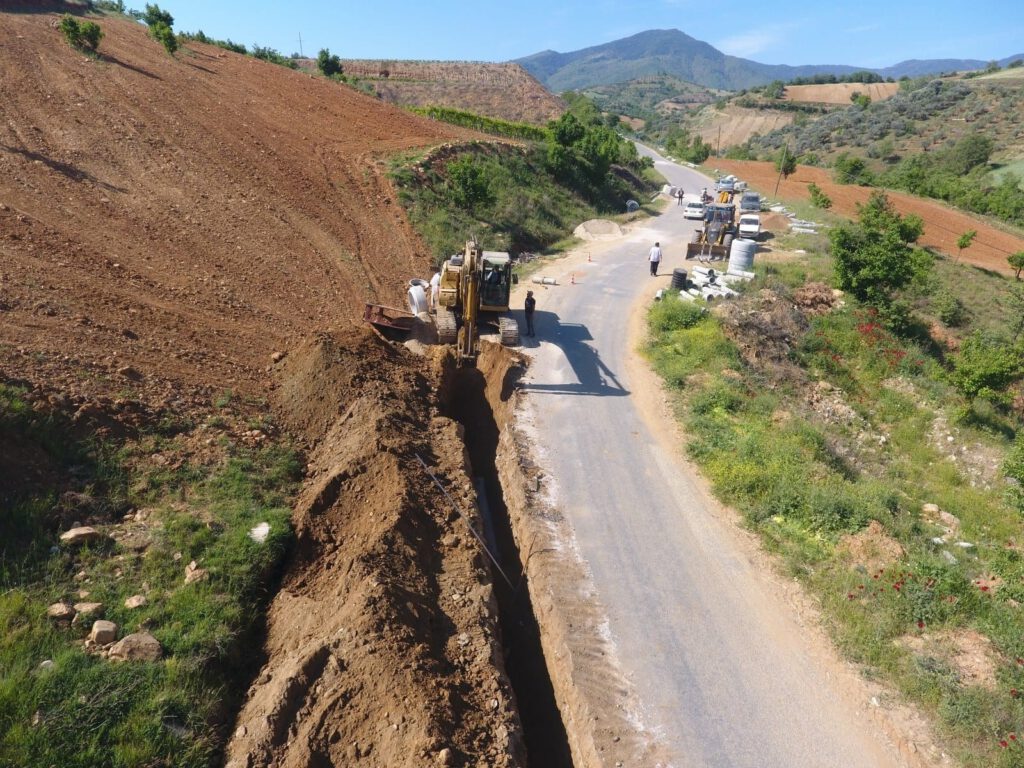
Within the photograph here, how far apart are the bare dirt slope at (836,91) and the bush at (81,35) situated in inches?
5205

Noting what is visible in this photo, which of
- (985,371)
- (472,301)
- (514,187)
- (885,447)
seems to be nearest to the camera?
(472,301)

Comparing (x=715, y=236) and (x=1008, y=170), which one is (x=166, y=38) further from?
(x=1008, y=170)

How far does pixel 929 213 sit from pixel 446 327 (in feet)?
151

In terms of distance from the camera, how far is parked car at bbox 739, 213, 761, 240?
31594 millimetres

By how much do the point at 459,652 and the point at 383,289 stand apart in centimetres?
1500

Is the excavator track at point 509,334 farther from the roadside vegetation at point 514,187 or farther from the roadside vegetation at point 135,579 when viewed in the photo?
the roadside vegetation at point 514,187

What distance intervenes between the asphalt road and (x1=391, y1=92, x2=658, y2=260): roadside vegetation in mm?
13551

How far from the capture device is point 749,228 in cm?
3161

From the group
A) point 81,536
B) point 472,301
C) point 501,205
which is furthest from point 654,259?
point 81,536

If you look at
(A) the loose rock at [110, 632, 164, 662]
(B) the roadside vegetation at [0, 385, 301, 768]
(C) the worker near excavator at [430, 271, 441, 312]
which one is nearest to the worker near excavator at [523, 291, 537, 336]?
(C) the worker near excavator at [430, 271, 441, 312]

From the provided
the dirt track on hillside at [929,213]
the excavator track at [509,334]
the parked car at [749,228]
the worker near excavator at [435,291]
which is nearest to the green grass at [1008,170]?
the dirt track on hillside at [929,213]

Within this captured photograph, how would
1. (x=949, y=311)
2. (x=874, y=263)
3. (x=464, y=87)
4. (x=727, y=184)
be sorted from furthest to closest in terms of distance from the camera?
(x=464, y=87) < (x=727, y=184) < (x=949, y=311) < (x=874, y=263)

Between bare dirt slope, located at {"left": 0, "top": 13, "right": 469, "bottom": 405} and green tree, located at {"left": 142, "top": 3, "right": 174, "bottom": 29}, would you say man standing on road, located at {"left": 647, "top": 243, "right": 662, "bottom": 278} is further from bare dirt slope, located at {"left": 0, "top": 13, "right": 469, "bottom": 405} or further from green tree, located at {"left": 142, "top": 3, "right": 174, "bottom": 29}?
green tree, located at {"left": 142, "top": 3, "right": 174, "bottom": 29}

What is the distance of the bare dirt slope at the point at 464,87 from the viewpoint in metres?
72.2
